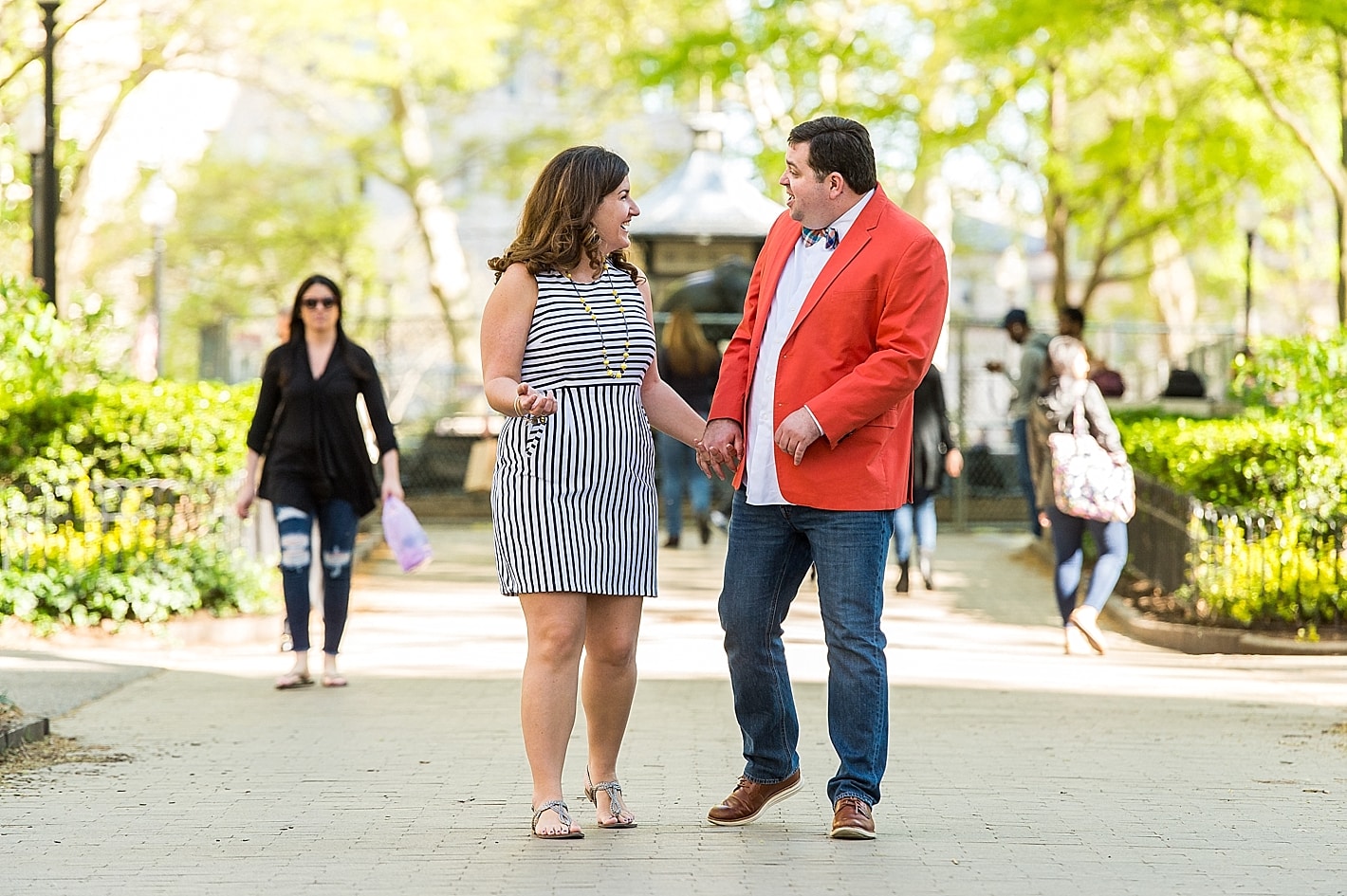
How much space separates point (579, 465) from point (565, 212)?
710mm

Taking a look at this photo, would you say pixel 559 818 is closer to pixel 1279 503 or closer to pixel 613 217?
pixel 613 217

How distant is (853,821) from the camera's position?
5.31 metres

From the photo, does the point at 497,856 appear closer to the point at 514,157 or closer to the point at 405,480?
the point at 405,480

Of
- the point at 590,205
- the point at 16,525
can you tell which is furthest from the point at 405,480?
the point at 590,205

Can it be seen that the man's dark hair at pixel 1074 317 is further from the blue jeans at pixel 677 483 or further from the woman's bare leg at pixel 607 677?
the woman's bare leg at pixel 607 677

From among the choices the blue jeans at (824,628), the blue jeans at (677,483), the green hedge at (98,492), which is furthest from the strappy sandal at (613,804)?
the blue jeans at (677,483)

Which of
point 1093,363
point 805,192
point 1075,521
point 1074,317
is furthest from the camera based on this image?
point 1093,363

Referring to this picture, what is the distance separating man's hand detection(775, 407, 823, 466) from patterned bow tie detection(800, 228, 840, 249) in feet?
1.75

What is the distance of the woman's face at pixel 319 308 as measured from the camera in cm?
882

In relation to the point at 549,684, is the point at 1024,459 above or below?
above

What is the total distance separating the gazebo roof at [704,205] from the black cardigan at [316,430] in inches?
427

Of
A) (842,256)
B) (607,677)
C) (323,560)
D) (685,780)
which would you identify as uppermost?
(842,256)

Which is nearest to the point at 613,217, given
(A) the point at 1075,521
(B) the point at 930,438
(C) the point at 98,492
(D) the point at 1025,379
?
(A) the point at 1075,521

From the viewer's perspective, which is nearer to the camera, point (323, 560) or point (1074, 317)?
point (323, 560)
